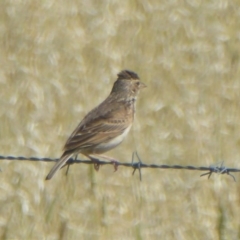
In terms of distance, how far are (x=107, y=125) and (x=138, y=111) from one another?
199 cm

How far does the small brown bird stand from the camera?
8688 millimetres

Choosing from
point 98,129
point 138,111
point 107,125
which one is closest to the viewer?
point 98,129

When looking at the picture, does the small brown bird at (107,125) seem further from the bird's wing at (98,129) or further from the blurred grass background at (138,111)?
the blurred grass background at (138,111)

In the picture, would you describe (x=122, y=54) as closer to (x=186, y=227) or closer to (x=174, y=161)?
(x=174, y=161)

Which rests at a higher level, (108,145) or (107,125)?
(107,125)

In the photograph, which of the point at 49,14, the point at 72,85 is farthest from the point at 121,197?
the point at 49,14

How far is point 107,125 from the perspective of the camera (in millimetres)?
9172

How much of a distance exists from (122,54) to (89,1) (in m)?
1.08

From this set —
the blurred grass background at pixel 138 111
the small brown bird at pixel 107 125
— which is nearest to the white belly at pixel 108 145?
the small brown bird at pixel 107 125

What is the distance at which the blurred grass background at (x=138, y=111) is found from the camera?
402 inches

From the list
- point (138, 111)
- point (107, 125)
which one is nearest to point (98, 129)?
point (107, 125)

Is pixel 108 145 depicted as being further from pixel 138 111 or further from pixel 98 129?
pixel 138 111

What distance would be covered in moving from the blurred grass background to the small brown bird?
2.49 feet

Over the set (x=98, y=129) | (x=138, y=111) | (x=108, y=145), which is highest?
(x=138, y=111)
